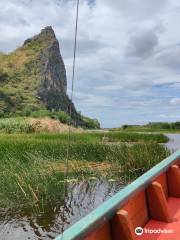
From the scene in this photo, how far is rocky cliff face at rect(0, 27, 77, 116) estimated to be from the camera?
9750 cm

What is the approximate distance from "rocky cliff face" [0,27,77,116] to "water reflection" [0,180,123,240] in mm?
77907

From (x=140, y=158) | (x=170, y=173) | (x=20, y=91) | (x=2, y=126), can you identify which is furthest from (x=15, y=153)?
(x=20, y=91)

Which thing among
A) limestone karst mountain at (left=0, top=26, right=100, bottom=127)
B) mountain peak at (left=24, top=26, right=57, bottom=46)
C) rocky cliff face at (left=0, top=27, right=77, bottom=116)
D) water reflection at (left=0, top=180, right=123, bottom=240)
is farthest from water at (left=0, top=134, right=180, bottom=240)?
mountain peak at (left=24, top=26, right=57, bottom=46)

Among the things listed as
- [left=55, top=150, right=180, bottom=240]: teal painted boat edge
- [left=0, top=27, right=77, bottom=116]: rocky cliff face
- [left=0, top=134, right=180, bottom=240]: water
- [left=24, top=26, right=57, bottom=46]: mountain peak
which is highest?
[left=24, top=26, right=57, bottom=46]: mountain peak

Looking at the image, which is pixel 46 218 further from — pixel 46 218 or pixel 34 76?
pixel 34 76

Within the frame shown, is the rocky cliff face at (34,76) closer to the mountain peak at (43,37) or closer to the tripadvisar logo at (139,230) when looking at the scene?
the mountain peak at (43,37)

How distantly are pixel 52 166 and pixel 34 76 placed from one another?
345 feet

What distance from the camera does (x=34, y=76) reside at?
A: 4572 inches

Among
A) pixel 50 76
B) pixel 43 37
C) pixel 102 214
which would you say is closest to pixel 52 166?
pixel 102 214

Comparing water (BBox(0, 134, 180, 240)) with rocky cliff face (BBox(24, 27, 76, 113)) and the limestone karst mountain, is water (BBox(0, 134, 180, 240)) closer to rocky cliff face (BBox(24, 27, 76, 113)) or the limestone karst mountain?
the limestone karst mountain

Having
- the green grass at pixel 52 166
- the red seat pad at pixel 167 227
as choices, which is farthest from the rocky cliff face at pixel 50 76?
the red seat pad at pixel 167 227

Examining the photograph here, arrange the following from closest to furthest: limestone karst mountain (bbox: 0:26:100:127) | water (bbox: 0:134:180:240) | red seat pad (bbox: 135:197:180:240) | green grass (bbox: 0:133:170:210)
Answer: red seat pad (bbox: 135:197:180:240)
water (bbox: 0:134:180:240)
green grass (bbox: 0:133:170:210)
limestone karst mountain (bbox: 0:26:100:127)

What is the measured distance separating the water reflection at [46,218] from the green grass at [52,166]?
13.2 inches

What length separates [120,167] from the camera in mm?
15516
